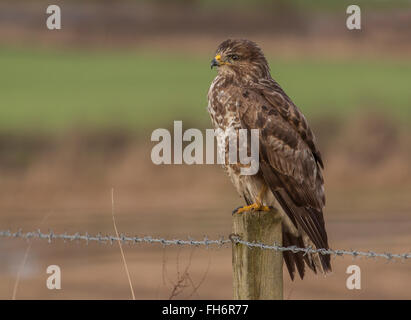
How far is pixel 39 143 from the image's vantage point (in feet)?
81.6

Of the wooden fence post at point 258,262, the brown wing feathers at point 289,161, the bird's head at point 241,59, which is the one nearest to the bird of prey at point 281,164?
the brown wing feathers at point 289,161

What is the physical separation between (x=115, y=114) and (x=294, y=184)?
22.6 m

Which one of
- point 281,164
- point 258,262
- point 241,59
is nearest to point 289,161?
point 281,164

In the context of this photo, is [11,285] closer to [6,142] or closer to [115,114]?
[6,142]

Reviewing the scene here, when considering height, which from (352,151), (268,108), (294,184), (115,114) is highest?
(115,114)

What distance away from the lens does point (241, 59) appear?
794cm

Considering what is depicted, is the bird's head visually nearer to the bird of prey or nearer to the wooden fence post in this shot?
the bird of prey

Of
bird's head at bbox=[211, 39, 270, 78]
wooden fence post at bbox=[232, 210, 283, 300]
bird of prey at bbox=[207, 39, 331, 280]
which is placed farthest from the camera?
bird's head at bbox=[211, 39, 270, 78]

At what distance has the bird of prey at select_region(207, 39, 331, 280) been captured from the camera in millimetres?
7070

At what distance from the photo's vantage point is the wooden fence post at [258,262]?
19.0 ft

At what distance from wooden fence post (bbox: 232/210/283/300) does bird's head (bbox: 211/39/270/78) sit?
2202mm

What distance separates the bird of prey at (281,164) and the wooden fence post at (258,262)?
3.42 feet

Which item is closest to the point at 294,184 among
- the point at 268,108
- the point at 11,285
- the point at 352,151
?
the point at 268,108

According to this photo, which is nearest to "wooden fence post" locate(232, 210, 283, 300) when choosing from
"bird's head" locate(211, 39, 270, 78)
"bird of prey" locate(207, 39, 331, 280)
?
"bird of prey" locate(207, 39, 331, 280)
